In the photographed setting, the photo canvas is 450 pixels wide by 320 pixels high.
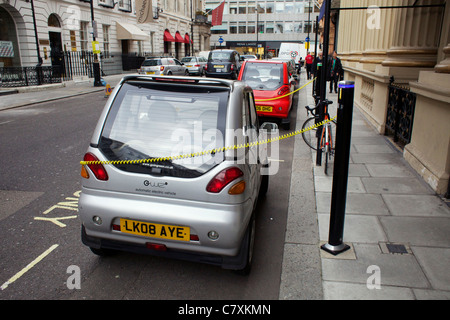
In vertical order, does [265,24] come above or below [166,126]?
above

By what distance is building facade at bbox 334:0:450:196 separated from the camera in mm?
5352

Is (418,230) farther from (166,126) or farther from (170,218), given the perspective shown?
(166,126)

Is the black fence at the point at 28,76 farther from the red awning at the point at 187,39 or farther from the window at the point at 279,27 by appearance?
the window at the point at 279,27

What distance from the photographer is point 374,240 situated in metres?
3.99

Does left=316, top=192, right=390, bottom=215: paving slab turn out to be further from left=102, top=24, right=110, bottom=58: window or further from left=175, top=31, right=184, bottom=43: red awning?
left=175, top=31, right=184, bottom=43: red awning

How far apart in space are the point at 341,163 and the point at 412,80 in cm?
640

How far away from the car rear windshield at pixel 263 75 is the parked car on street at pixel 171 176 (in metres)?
7.47

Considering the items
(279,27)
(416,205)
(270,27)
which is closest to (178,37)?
(270,27)

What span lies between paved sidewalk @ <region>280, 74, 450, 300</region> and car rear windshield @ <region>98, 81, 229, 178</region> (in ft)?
4.67

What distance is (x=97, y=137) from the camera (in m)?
3.25

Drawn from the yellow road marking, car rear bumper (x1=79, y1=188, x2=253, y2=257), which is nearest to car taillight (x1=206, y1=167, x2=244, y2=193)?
car rear bumper (x1=79, y1=188, x2=253, y2=257)

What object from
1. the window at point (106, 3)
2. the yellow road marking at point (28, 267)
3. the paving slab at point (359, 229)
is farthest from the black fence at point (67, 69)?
the paving slab at point (359, 229)

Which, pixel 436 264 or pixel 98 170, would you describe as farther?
pixel 436 264

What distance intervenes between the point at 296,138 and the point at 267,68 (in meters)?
2.69
